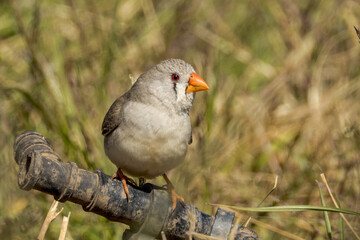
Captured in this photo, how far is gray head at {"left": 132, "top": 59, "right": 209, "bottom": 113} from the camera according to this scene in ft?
10.4

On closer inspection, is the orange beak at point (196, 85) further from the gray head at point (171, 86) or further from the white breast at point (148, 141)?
the white breast at point (148, 141)

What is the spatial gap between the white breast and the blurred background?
1.18 feet

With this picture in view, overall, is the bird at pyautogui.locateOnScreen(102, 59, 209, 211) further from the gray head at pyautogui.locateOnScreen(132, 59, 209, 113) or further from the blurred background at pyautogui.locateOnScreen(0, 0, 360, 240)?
the blurred background at pyautogui.locateOnScreen(0, 0, 360, 240)

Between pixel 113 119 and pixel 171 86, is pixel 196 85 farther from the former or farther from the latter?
pixel 113 119

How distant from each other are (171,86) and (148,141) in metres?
0.43

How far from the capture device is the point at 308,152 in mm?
4371

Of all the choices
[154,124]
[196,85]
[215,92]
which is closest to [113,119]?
[154,124]

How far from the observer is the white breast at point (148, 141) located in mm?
2912

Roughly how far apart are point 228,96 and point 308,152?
0.79m

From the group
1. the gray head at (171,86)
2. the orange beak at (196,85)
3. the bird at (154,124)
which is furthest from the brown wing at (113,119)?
the orange beak at (196,85)

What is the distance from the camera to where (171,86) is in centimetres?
324

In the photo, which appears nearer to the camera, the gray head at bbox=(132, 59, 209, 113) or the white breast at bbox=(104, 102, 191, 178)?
the white breast at bbox=(104, 102, 191, 178)

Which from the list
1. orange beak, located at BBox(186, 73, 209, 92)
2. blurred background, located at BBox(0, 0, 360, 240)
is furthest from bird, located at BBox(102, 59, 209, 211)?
blurred background, located at BBox(0, 0, 360, 240)

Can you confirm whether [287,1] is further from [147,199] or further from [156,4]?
[147,199]
